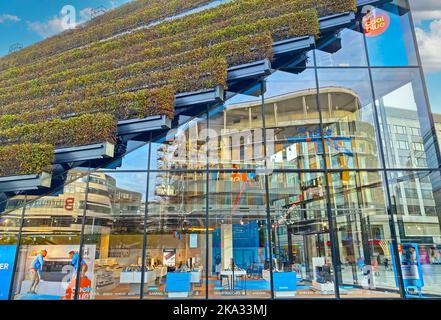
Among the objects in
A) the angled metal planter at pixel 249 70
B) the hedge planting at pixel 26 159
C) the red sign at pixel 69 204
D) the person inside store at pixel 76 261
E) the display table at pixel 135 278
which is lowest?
the display table at pixel 135 278

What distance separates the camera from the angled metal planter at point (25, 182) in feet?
24.8

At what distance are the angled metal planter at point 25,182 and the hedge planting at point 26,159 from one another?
12 cm

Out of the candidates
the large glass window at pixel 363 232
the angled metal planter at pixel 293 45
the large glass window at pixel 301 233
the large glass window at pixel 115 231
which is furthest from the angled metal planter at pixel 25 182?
the large glass window at pixel 363 232

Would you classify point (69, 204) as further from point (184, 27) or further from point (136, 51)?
point (184, 27)

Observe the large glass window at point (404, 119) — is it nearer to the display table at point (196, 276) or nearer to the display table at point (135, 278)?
the display table at point (196, 276)

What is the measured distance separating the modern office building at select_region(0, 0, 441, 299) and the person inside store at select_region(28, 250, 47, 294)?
5 centimetres

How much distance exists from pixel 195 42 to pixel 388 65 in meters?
6.35

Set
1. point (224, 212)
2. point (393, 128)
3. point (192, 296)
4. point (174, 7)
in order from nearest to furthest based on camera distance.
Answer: point (192, 296)
point (224, 212)
point (393, 128)
point (174, 7)

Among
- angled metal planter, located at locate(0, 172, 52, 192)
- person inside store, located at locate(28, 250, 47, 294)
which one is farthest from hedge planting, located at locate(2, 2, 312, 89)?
person inside store, located at locate(28, 250, 47, 294)

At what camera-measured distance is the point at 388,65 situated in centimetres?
1005

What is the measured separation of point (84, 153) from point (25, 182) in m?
1.55
